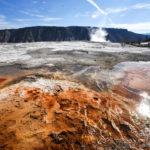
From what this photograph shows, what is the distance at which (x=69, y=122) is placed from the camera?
2.46m

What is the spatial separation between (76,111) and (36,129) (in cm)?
105

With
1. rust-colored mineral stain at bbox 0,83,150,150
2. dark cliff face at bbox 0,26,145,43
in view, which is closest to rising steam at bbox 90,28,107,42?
dark cliff face at bbox 0,26,145,43

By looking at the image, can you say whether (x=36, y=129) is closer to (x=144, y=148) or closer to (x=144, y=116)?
(x=144, y=148)

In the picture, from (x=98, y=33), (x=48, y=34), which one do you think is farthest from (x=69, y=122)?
(x=98, y=33)

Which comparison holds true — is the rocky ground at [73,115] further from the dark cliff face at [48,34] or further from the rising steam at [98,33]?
the rising steam at [98,33]

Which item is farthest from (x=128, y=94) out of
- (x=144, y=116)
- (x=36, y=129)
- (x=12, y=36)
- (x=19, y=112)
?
(x=12, y=36)

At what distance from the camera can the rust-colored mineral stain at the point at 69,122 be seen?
6.62 feet

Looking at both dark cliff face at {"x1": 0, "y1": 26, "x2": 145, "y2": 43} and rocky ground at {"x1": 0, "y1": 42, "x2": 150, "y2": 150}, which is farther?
dark cliff face at {"x1": 0, "y1": 26, "x2": 145, "y2": 43}

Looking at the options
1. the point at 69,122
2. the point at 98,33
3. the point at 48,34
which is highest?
the point at 98,33

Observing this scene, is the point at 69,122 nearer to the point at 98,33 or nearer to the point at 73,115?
the point at 73,115

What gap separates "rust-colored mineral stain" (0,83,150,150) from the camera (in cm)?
202

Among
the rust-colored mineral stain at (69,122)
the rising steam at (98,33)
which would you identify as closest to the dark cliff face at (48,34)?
the rising steam at (98,33)

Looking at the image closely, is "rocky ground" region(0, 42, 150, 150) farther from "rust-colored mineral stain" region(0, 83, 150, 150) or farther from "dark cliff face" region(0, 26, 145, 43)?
"dark cliff face" region(0, 26, 145, 43)

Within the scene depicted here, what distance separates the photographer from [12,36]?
186 feet
